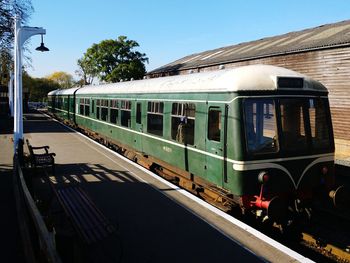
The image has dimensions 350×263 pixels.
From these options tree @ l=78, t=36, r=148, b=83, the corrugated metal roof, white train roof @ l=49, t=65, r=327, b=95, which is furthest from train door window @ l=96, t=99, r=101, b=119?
tree @ l=78, t=36, r=148, b=83

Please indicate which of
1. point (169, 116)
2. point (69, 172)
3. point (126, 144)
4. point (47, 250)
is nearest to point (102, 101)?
point (126, 144)

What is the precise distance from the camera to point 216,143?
815cm

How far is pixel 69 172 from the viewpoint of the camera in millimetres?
11852

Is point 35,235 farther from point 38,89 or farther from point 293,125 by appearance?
point 38,89

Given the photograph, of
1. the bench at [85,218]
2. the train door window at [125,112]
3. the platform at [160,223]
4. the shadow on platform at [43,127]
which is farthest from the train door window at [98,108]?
the bench at [85,218]

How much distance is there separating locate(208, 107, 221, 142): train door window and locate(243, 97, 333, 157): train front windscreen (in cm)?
81

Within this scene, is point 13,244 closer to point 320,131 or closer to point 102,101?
point 320,131

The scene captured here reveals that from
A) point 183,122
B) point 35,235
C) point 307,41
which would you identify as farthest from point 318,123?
point 307,41

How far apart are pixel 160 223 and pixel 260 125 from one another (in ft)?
8.52

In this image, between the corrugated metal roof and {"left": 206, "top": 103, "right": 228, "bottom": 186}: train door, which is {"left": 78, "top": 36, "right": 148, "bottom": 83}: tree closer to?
the corrugated metal roof

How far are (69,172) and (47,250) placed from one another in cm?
792

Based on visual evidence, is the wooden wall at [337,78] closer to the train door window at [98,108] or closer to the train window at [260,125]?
the train door window at [98,108]

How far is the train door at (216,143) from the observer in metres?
7.83

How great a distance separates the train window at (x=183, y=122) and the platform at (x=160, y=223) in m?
1.24
